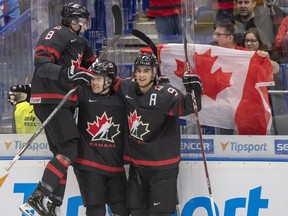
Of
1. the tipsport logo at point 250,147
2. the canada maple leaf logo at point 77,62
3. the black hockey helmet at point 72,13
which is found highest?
the black hockey helmet at point 72,13

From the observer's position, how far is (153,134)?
18.5 ft

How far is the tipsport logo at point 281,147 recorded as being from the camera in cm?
589

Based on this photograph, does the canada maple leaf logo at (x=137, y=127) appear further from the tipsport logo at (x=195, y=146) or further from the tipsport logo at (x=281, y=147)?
the tipsport logo at (x=281, y=147)

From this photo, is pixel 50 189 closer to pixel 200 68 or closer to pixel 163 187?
pixel 163 187

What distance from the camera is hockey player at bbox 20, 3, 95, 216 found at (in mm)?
5621

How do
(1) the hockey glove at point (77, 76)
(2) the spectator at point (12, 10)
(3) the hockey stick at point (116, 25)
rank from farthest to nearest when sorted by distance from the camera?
(2) the spectator at point (12, 10) < (3) the hockey stick at point (116, 25) < (1) the hockey glove at point (77, 76)

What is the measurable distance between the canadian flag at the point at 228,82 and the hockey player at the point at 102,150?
1.68 ft

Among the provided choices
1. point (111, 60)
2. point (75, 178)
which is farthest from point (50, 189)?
point (111, 60)

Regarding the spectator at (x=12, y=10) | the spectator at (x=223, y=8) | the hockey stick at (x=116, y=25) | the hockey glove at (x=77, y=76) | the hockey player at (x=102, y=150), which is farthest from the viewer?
the spectator at (x=12, y=10)

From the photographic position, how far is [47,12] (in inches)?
243

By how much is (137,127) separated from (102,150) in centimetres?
29

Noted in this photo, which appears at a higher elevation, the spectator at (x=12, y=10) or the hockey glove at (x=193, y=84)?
the spectator at (x=12, y=10)

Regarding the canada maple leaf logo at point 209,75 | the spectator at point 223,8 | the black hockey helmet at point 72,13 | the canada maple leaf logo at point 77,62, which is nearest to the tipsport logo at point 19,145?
the canada maple leaf logo at point 77,62

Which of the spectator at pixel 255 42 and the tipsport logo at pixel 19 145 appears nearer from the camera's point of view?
the spectator at pixel 255 42
